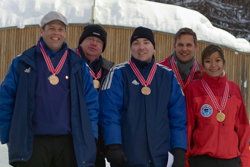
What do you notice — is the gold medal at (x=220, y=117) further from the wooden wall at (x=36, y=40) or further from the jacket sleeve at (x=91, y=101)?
the wooden wall at (x=36, y=40)

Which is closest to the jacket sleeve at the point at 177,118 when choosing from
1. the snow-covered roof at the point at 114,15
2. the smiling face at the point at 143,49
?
the smiling face at the point at 143,49

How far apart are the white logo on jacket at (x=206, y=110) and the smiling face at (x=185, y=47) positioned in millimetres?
763

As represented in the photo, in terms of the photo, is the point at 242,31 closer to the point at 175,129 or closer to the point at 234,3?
the point at 234,3

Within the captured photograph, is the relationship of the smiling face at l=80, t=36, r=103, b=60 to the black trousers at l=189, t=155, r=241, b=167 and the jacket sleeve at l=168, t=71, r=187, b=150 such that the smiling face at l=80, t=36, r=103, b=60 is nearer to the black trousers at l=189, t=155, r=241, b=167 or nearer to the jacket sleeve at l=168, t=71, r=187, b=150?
the jacket sleeve at l=168, t=71, r=187, b=150

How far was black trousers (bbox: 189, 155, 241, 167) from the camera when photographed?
2.70 m

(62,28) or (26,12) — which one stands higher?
(26,12)

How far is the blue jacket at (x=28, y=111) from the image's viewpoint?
230 centimetres

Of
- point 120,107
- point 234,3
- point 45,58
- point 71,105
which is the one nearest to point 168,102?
point 120,107

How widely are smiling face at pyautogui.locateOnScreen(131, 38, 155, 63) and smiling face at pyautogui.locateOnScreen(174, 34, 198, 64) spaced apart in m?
0.61

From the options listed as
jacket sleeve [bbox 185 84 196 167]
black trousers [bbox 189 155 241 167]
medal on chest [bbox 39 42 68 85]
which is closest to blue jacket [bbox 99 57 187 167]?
jacket sleeve [bbox 185 84 196 167]

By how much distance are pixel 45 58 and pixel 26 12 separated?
7.11 metres

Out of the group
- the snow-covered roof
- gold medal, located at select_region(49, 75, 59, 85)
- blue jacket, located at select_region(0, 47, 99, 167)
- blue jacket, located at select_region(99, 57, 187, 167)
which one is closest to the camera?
blue jacket, located at select_region(0, 47, 99, 167)

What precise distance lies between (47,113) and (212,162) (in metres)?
1.70

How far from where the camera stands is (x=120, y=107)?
2664 millimetres
